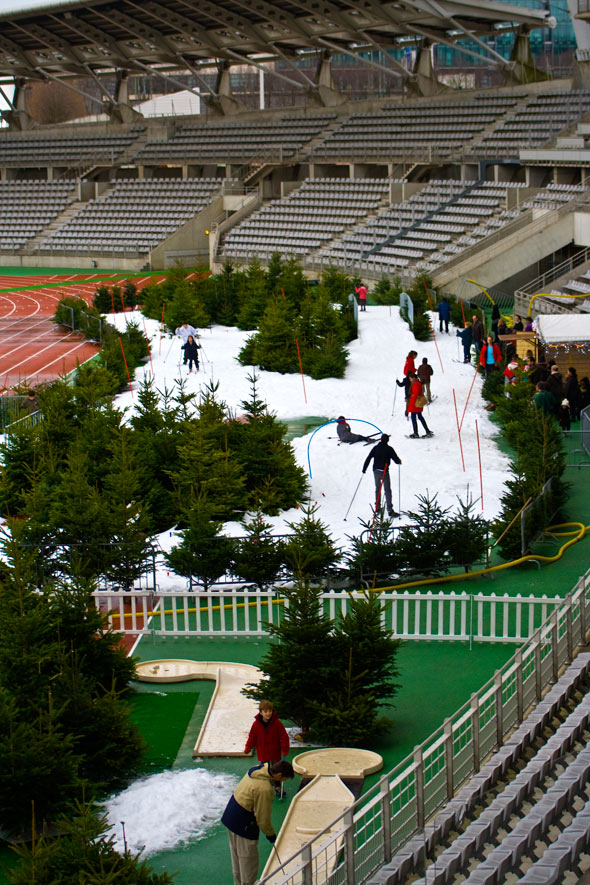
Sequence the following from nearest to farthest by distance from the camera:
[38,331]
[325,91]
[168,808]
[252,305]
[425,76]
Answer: [168,808]
[252,305]
[38,331]
[425,76]
[325,91]

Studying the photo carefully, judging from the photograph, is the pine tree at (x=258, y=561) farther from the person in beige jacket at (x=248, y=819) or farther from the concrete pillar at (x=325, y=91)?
the concrete pillar at (x=325, y=91)

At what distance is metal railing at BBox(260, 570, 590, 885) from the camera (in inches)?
349

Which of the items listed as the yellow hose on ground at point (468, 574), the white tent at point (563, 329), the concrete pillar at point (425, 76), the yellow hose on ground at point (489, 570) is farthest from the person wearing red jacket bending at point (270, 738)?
the concrete pillar at point (425, 76)

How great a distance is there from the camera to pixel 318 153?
2463 inches

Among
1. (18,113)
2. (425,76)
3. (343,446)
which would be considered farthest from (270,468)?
(18,113)

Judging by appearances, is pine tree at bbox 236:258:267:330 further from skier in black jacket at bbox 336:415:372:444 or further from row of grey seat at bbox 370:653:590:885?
row of grey seat at bbox 370:653:590:885

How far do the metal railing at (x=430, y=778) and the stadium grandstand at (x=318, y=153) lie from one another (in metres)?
23.0

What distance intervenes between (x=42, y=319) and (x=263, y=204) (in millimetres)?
20114

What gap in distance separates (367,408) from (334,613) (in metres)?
11.8

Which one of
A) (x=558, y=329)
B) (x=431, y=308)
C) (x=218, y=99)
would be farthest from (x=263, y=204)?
(x=558, y=329)

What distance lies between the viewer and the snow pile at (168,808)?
10961 millimetres

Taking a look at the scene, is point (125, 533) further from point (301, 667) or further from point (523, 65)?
point (523, 65)

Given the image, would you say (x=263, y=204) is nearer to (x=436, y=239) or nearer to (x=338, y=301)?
(x=436, y=239)

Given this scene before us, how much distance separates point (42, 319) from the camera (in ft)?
147
